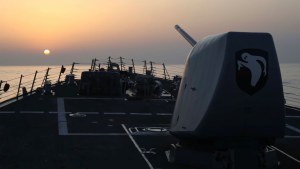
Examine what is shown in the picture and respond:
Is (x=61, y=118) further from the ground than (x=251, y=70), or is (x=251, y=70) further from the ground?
(x=251, y=70)

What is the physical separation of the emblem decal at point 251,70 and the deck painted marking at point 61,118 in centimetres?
811

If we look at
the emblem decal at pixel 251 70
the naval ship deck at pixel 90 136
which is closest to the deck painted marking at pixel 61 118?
the naval ship deck at pixel 90 136

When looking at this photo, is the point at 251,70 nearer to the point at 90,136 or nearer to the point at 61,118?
the point at 90,136

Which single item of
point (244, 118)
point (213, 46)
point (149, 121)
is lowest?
point (149, 121)

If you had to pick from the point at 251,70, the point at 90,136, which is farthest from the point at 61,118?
the point at 251,70

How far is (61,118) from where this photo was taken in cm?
1689

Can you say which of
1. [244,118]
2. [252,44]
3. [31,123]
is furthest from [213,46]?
[31,123]

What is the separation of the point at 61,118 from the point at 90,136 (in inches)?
152

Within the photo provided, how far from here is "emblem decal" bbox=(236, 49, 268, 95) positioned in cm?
727

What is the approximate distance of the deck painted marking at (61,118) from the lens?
14.2 metres

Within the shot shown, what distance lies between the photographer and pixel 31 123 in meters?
15.6

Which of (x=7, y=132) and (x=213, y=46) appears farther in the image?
(x=7, y=132)

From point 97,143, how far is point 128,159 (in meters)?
2.12

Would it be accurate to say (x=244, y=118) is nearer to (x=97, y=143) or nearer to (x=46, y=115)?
(x=97, y=143)
